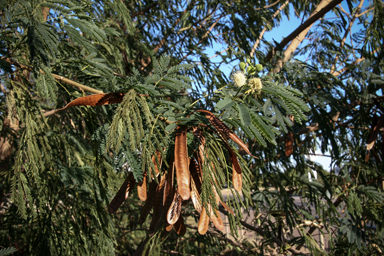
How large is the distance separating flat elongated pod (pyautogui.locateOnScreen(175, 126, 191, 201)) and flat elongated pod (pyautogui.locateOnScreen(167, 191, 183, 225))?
0.37 feet

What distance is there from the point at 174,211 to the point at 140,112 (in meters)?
0.39


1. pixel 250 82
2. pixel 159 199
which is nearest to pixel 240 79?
pixel 250 82

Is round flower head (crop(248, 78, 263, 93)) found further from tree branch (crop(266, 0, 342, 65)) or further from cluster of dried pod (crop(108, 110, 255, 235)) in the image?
tree branch (crop(266, 0, 342, 65))

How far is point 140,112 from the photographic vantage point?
100 cm

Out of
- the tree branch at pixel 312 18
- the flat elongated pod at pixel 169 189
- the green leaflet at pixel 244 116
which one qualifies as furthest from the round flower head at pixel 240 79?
the tree branch at pixel 312 18

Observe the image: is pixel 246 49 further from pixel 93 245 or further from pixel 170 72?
pixel 93 245

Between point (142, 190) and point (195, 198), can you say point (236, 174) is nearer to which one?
point (195, 198)

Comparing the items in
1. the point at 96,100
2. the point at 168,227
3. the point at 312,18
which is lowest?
the point at 168,227

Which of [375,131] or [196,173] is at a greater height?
[375,131]

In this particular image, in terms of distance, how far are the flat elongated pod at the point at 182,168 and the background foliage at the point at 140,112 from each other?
7cm

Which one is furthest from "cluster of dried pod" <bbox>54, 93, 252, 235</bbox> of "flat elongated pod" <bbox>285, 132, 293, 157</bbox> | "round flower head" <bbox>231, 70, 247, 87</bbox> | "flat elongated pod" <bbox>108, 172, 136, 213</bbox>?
"flat elongated pod" <bbox>285, 132, 293, 157</bbox>

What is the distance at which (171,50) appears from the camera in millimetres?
2896

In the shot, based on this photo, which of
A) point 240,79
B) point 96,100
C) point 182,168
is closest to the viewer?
point 182,168

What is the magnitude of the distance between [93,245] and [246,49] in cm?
212
